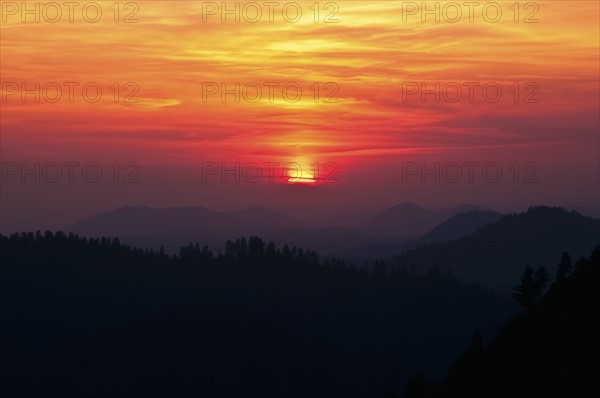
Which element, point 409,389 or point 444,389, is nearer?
point 444,389

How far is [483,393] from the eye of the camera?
Result: 84688mm

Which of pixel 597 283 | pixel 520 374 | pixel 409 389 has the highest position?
pixel 597 283

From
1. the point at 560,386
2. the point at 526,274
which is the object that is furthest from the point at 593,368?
the point at 526,274

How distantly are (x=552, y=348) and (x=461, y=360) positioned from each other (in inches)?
612

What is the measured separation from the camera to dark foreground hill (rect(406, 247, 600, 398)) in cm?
7575

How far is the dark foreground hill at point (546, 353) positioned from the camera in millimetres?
75750

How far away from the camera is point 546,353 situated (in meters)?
82.2

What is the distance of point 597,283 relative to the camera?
8838 cm

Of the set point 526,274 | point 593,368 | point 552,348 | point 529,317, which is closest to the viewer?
point 593,368

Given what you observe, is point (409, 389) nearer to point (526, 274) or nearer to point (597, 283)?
point (526, 274)

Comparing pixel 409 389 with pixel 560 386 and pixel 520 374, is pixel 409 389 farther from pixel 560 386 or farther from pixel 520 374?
pixel 560 386

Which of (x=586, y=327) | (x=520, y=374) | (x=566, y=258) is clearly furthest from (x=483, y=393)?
(x=566, y=258)

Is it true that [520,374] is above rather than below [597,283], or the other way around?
below

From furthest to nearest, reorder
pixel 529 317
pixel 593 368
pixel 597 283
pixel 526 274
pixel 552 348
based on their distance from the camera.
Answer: pixel 526 274 < pixel 529 317 < pixel 597 283 < pixel 552 348 < pixel 593 368
